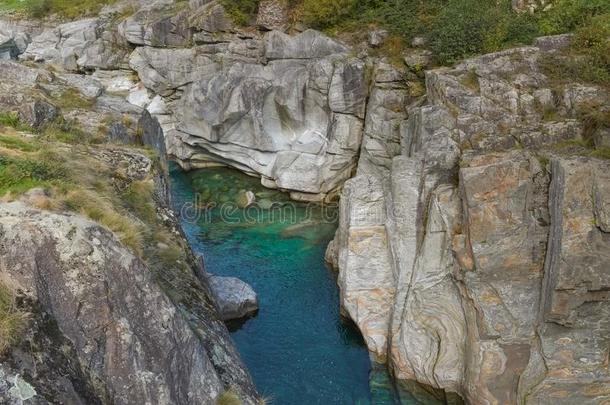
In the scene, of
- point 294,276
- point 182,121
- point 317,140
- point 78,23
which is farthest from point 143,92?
point 294,276

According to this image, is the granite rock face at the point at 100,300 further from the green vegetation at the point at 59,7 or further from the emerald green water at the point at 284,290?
the green vegetation at the point at 59,7

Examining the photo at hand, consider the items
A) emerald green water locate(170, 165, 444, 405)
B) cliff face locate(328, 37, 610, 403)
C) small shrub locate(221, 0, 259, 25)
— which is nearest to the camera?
cliff face locate(328, 37, 610, 403)

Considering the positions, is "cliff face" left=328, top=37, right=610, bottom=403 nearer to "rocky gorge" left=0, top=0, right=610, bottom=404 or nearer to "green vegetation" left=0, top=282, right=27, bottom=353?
"rocky gorge" left=0, top=0, right=610, bottom=404

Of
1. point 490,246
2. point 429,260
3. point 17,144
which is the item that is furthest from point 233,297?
point 17,144

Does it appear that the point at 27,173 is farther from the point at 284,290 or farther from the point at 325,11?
the point at 325,11

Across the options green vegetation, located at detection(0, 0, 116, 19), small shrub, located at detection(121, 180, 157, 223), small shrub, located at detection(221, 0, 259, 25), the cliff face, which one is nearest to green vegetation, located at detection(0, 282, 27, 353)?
small shrub, located at detection(121, 180, 157, 223)

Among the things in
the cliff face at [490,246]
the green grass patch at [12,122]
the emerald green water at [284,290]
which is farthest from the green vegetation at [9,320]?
the cliff face at [490,246]
